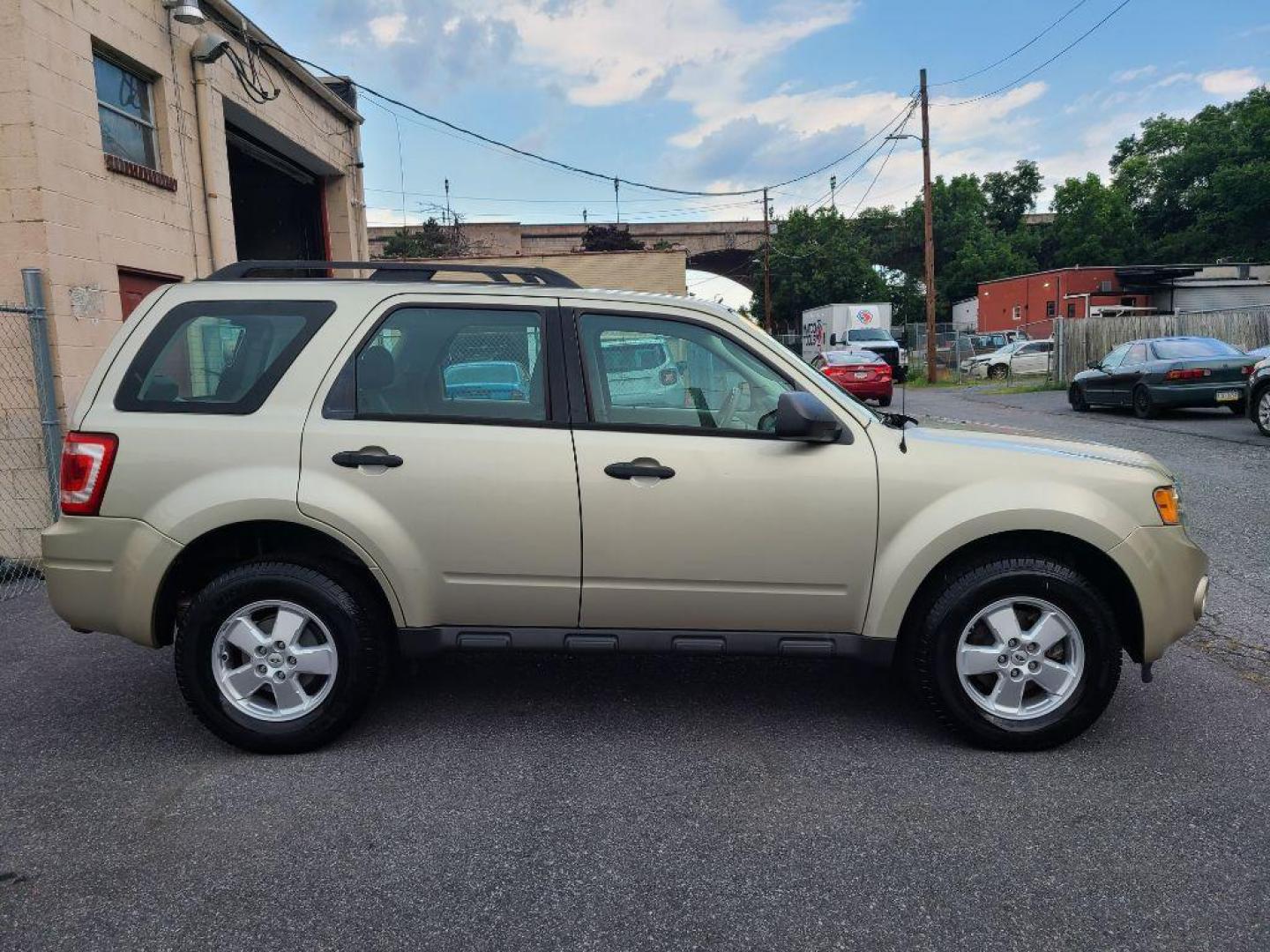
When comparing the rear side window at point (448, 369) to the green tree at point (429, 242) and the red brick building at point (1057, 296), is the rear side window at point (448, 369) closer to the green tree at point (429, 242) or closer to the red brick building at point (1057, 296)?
the green tree at point (429, 242)

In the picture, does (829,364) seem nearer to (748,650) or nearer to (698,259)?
(748,650)

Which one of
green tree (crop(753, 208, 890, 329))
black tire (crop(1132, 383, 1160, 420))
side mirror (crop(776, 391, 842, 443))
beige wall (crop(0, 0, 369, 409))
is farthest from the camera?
green tree (crop(753, 208, 890, 329))

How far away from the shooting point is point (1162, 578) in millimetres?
3533

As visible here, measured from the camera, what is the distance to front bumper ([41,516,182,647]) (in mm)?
3564

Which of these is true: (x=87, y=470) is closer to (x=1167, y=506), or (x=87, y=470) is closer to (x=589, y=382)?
(x=589, y=382)

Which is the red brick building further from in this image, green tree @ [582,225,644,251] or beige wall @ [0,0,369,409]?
beige wall @ [0,0,369,409]

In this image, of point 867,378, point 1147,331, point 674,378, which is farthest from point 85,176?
point 1147,331

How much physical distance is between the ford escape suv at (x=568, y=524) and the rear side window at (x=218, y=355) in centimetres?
1

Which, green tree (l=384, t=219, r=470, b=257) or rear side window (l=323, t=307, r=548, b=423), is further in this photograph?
green tree (l=384, t=219, r=470, b=257)

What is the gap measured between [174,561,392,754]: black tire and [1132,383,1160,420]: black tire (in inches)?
605

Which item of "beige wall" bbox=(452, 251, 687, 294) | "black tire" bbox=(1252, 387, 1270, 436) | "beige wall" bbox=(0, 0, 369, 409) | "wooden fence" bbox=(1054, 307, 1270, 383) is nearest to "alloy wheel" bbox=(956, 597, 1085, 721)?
"beige wall" bbox=(0, 0, 369, 409)

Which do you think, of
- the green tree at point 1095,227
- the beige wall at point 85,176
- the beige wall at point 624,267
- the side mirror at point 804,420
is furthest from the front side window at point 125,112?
the green tree at point 1095,227

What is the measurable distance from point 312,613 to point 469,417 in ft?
3.24

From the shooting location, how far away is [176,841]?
2986 mm
